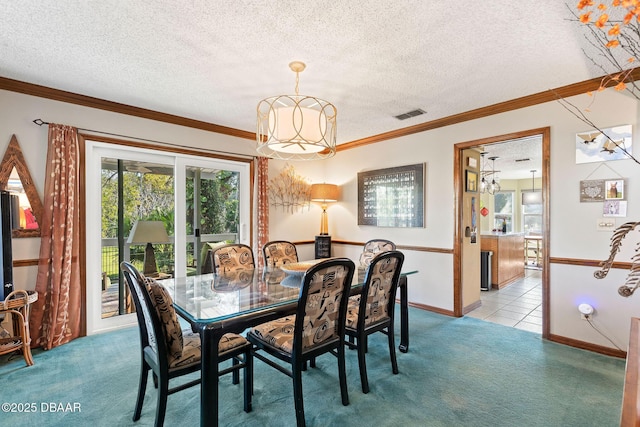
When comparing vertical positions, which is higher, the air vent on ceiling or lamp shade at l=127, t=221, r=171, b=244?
the air vent on ceiling

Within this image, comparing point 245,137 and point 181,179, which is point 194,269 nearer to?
point 181,179

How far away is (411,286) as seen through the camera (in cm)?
439

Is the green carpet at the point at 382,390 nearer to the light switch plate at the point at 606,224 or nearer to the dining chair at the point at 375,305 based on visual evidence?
the dining chair at the point at 375,305

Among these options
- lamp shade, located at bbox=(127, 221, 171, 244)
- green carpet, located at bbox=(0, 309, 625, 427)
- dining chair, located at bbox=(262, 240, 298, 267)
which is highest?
lamp shade, located at bbox=(127, 221, 171, 244)

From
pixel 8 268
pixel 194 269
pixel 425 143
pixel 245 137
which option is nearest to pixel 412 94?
pixel 425 143

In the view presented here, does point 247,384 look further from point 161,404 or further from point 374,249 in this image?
point 374,249

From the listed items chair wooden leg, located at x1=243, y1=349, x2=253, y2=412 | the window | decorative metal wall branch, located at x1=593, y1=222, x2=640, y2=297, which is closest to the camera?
decorative metal wall branch, located at x1=593, y1=222, x2=640, y2=297

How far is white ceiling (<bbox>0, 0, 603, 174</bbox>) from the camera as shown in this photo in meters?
1.94

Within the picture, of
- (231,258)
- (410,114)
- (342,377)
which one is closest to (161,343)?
(342,377)

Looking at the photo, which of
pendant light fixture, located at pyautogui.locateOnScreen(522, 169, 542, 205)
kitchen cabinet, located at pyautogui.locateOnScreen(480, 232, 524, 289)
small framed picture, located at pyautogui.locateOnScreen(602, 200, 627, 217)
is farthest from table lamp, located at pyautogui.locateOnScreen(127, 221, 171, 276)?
pendant light fixture, located at pyautogui.locateOnScreen(522, 169, 542, 205)

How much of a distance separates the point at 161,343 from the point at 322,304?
3.11ft

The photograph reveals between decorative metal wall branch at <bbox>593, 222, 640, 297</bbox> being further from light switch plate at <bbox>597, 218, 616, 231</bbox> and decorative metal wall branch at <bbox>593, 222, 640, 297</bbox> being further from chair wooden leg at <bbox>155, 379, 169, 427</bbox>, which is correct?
light switch plate at <bbox>597, 218, 616, 231</bbox>

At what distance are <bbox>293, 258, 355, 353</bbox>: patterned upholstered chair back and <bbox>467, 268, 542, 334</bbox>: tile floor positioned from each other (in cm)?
265

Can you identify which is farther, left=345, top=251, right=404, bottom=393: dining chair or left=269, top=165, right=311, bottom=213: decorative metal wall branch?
left=269, top=165, right=311, bottom=213: decorative metal wall branch
